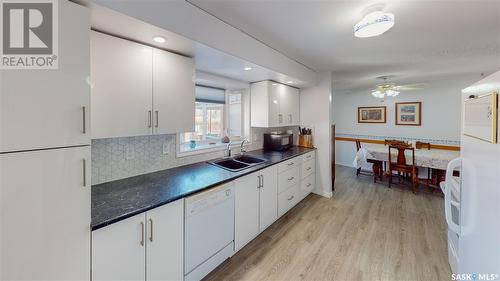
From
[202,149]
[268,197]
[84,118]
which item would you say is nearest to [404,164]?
[268,197]

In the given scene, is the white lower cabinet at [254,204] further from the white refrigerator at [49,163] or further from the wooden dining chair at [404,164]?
the wooden dining chair at [404,164]

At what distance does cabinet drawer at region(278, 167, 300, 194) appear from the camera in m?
2.77

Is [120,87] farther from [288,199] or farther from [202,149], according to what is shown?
[288,199]

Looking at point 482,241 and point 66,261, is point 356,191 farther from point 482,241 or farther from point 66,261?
point 66,261

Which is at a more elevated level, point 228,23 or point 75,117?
point 228,23

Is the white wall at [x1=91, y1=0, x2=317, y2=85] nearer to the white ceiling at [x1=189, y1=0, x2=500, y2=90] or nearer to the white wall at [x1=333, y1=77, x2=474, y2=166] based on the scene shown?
the white ceiling at [x1=189, y1=0, x2=500, y2=90]

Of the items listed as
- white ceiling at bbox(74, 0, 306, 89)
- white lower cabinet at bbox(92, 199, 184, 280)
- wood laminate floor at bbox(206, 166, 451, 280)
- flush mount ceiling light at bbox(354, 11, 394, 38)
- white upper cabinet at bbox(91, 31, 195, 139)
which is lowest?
wood laminate floor at bbox(206, 166, 451, 280)

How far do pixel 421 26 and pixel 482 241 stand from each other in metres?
1.97

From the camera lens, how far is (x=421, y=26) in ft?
6.31

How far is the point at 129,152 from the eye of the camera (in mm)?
1844

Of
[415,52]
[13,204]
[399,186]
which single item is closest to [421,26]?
[415,52]

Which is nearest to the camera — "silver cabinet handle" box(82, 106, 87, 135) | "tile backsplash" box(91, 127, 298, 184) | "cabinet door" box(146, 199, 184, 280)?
"silver cabinet handle" box(82, 106, 87, 135)

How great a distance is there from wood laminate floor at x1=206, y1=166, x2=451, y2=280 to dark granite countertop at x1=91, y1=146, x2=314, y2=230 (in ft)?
2.86
